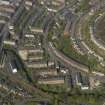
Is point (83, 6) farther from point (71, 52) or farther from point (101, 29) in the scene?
point (71, 52)

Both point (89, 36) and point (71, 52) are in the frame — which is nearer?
point (71, 52)

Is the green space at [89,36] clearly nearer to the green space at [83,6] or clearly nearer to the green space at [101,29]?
the green space at [101,29]

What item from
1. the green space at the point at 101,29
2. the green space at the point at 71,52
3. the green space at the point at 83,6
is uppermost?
the green space at the point at 83,6

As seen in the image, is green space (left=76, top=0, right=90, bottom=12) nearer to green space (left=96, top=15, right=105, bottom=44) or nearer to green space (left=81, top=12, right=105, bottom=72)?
green space (left=81, top=12, right=105, bottom=72)

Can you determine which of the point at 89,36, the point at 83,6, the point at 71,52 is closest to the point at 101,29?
the point at 89,36

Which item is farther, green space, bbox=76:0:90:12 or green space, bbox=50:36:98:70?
green space, bbox=76:0:90:12

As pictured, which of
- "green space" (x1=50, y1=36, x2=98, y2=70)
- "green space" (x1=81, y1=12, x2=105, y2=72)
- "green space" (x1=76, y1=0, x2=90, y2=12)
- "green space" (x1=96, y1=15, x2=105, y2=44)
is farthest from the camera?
"green space" (x1=76, y1=0, x2=90, y2=12)

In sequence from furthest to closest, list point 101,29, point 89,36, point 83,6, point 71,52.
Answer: point 83,6, point 101,29, point 89,36, point 71,52

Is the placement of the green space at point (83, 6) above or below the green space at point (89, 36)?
above

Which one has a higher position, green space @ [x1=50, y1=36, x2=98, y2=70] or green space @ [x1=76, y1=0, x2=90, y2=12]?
green space @ [x1=76, y1=0, x2=90, y2=12]

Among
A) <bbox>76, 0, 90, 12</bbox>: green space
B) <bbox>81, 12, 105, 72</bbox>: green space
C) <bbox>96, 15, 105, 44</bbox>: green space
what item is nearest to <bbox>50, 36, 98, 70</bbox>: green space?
<bbox>81, 12, 105, 72</bbox>: green space

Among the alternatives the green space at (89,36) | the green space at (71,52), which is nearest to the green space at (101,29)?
the green space at (89,36)

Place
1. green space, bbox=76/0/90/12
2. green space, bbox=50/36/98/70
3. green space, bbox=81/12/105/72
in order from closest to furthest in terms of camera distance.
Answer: green space, bbox=50/36/98/70, green space, bbox=81/12/105/72, green space, bbox=76/0/90/12

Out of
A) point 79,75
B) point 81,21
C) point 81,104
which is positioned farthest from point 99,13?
point 81,104
